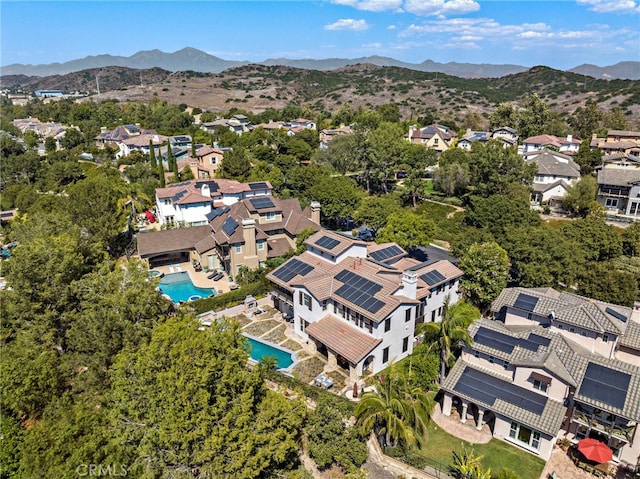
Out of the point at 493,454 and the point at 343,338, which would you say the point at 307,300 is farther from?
the point at 493,454

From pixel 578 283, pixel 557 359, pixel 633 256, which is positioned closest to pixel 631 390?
pixel 557 359

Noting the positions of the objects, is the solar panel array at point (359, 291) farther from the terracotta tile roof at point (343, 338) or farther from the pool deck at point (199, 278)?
the pool deck at point (199, 278)

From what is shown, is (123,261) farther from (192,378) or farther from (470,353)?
(470,353)

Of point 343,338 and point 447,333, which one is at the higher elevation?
point 447,333

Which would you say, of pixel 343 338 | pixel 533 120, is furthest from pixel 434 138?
pixel 343 338

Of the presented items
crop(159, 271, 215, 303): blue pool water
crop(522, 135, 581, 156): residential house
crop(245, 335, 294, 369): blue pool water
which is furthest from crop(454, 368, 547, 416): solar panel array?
crop(522, 135, 581, 156): residential house

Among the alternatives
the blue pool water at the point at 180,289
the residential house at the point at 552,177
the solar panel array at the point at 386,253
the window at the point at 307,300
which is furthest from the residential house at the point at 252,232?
the residential house at the point at 552,177

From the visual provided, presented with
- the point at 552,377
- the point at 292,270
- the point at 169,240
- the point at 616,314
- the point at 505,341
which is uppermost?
the point at 616,314

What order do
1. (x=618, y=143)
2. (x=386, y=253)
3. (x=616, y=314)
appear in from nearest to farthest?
(x=616, y=314)
(x=386, y=253)
(x=618, y=143)
